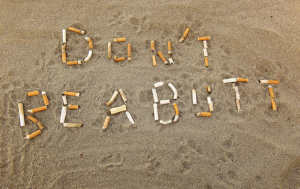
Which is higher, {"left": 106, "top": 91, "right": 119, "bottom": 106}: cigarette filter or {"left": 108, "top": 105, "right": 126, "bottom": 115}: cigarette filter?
{"left": 106, "top": 91, "right": 119, "bottom": 106}: cigarette filter

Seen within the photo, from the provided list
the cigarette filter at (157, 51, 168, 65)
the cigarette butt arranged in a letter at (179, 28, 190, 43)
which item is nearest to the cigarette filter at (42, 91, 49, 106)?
the cigarette filter at (157, 51, 168, 65)

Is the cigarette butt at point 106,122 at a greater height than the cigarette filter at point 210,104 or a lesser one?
lesser

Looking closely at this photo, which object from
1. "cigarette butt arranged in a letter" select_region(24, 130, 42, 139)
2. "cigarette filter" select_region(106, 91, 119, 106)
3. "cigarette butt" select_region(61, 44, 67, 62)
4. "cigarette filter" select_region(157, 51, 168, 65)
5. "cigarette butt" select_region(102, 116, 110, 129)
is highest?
"cigarette butt" select_region(61, 44, 67, 62)

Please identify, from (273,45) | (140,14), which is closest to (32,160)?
(140,14)

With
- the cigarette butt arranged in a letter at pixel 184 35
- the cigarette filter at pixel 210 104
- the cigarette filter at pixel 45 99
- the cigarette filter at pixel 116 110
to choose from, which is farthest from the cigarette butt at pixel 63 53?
the cigarette filter at pixel 210 104

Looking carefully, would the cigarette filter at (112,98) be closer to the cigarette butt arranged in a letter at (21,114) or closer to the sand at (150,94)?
the sand at (150,94)

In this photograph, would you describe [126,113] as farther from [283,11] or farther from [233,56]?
[283,11]

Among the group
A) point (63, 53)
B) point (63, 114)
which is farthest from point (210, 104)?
point (63, 53)

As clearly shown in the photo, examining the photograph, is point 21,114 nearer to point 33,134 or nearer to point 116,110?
point 33,134

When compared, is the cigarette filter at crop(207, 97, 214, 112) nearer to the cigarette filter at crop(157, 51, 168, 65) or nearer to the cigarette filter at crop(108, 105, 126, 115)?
the cigarette filter at crop(157, 51, 168, 65)
